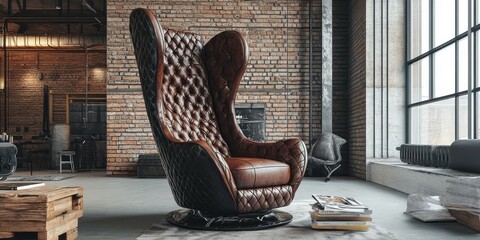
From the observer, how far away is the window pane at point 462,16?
5.36 m

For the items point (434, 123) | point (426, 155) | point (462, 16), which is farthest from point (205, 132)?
point (434, 123)

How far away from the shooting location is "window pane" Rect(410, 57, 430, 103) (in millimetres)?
6621

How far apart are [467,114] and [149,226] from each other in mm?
3756

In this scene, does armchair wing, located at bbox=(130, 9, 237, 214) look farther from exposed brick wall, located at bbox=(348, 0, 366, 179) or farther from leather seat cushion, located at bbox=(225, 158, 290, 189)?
exposed brick wall, located at bbox=(348, 0, 366, 179)

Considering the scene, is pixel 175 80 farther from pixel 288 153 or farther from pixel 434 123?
pixel 434 123

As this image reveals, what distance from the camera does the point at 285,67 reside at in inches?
346

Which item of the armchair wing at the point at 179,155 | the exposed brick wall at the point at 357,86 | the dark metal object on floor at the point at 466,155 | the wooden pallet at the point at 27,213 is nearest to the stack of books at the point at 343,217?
the armchair wing at the point at 179,155

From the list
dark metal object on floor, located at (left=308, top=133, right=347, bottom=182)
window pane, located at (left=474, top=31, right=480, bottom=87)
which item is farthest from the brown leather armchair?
dark metal object on floor, located at (left=308, top=133, right=347, bottom=182)

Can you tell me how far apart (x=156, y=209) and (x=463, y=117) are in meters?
3.58

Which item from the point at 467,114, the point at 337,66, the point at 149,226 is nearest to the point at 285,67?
the point at 337,66

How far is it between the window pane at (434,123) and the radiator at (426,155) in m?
0.40

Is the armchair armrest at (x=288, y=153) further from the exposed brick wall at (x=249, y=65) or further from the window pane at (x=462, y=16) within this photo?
the exposed brick wall at (x=249, y=65)

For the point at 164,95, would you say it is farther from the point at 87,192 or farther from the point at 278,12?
the point at 278,12

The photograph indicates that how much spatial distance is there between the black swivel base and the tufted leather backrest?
2.09ft
